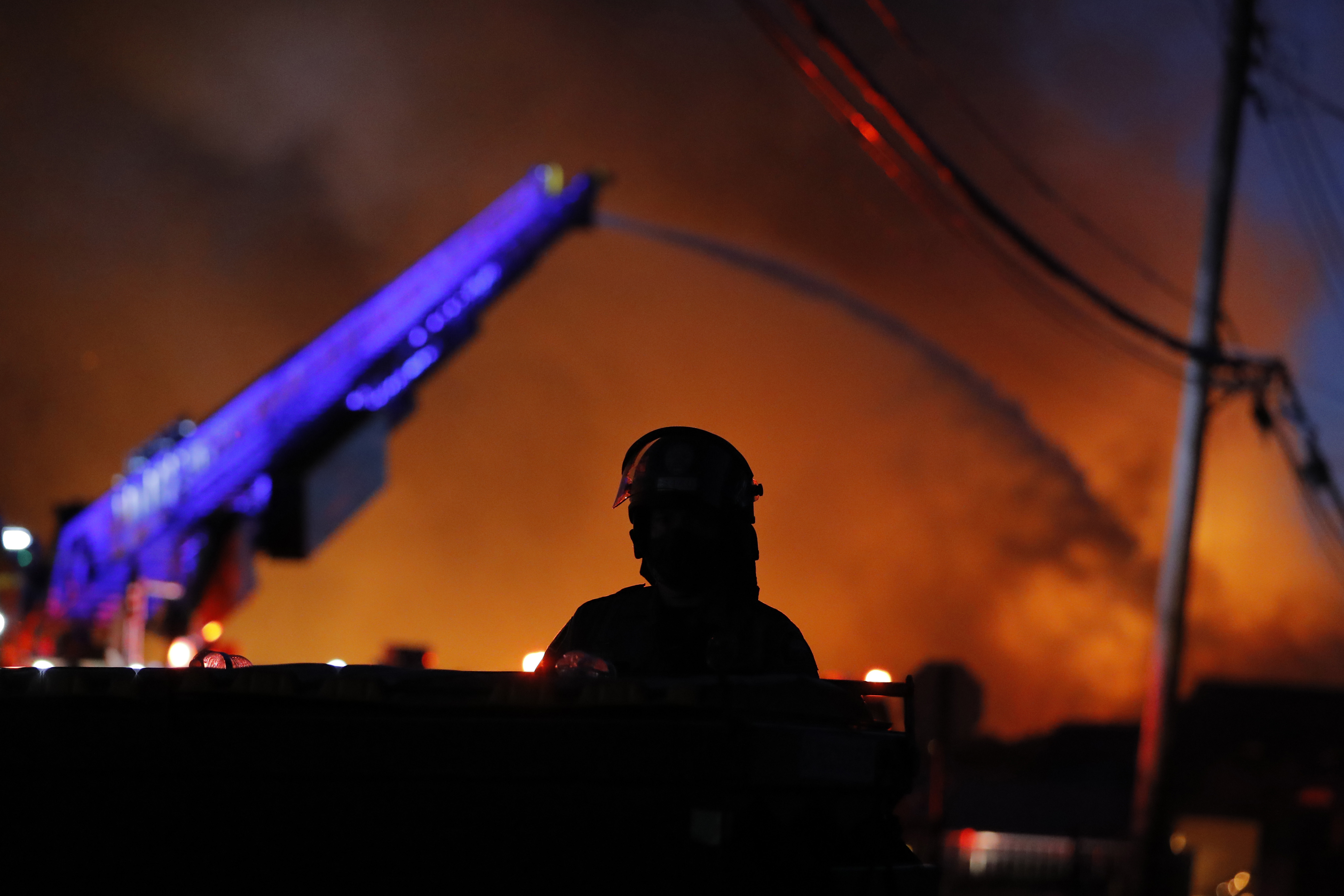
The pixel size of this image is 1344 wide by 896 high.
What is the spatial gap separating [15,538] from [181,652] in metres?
2.36

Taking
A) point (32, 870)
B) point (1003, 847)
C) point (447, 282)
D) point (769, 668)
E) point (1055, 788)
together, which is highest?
point (447, 282)

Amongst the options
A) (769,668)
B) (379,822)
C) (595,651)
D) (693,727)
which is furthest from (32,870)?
(769,668)

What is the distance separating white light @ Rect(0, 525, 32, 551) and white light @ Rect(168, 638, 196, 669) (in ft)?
6.90

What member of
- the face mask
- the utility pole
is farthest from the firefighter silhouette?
the utility pole

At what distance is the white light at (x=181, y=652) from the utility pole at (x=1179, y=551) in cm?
1083

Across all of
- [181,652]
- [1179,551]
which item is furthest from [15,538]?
[1179,551]

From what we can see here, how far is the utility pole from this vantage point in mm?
14609

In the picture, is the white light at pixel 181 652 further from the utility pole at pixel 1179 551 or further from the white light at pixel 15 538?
the utility pole at pixel 1179 551

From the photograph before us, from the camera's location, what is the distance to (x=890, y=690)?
10.5ft

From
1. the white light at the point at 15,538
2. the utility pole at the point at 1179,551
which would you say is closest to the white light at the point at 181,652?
the white light at the point at 15,538

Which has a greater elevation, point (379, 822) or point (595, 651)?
point (595, 651)

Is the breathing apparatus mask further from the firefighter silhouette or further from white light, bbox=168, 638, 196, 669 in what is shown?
A: white light, bbox=168, 638, 196, 669

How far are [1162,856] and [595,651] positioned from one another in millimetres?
12212

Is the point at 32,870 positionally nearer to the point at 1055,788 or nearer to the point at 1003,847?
the point at 1003,847
